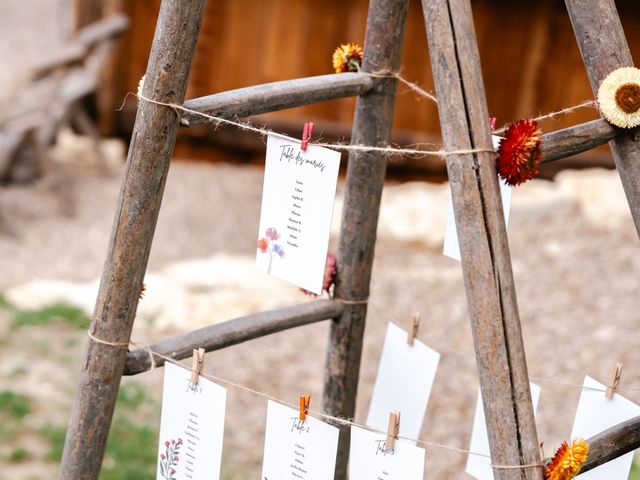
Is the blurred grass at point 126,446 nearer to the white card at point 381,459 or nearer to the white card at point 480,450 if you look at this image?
the white card at point 480,450

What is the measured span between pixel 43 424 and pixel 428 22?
2.41 meters

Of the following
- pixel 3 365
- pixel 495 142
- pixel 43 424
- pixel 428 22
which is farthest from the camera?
pixel 3 365

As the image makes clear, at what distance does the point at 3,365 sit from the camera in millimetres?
3576

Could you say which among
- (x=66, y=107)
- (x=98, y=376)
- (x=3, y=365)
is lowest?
(x=98, y=376)

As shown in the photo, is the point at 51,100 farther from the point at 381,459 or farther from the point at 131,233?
the point at 381,459

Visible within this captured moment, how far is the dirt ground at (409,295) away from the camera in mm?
3434

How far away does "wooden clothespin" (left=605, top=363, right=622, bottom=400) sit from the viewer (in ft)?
4.98

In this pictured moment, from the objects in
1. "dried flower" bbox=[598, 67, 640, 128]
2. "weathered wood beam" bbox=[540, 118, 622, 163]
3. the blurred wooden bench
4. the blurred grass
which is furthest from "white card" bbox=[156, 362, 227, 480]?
the blurred wooden bench

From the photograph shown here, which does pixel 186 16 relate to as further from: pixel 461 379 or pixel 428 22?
pixel 461 379

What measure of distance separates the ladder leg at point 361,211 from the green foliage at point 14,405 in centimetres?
168

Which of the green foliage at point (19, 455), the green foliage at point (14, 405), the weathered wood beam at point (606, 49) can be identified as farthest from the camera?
the green foliage at point (14, 405)

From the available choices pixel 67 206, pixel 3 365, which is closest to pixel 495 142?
pixel 3 365

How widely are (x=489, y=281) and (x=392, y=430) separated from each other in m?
0.27

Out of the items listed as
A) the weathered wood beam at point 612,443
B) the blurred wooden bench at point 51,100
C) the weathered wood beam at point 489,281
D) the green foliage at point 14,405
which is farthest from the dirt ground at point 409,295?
the weathered wood beam at point 489,281
